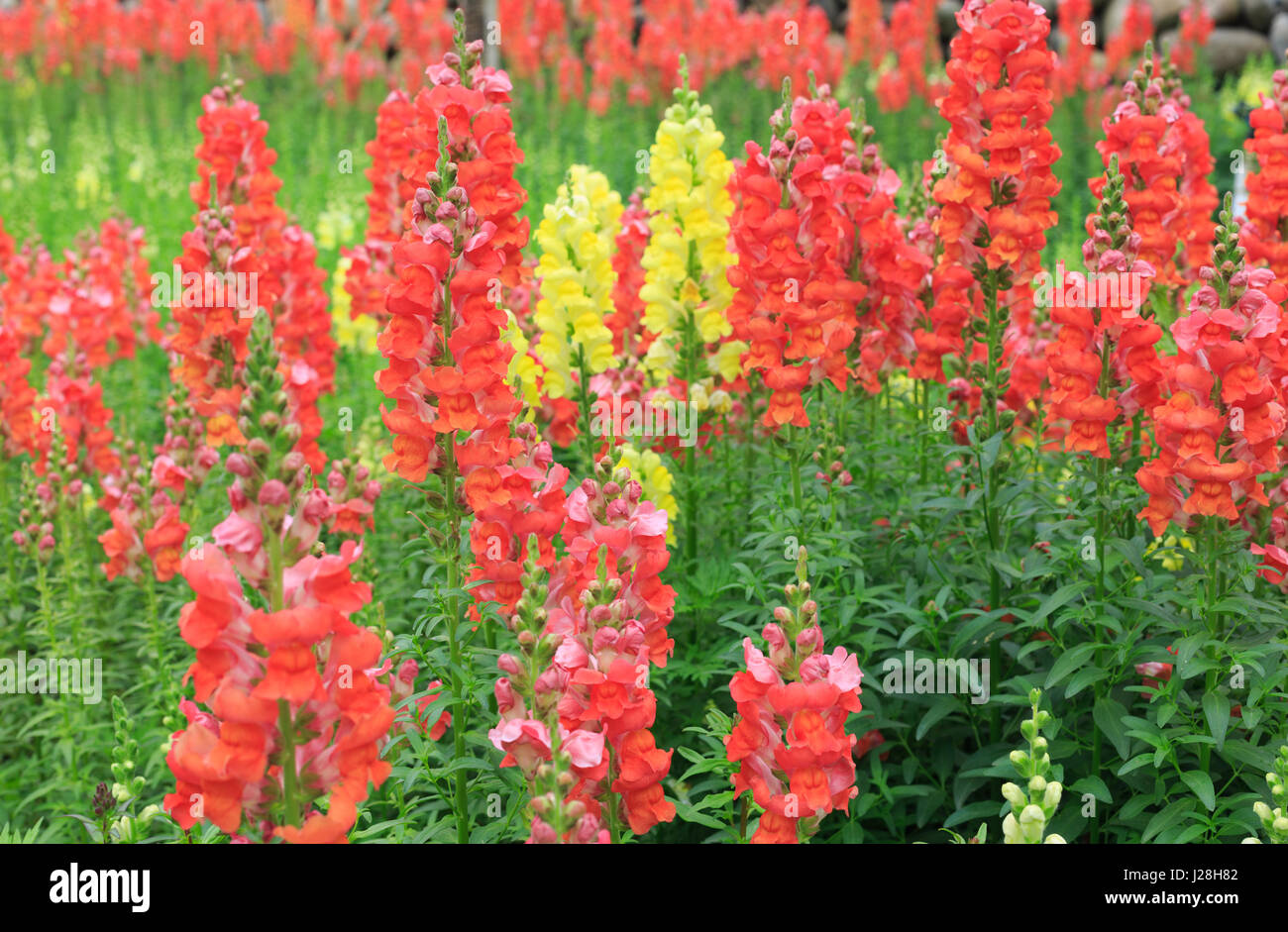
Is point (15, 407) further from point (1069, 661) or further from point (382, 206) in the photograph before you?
point (1069, 661)

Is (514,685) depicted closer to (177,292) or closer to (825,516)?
(825,516)

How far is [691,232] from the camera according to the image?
5359mm

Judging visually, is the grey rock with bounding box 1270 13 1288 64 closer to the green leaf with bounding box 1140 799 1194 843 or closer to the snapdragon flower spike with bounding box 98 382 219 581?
the green leaf with bounding box 1140 799 1194 843

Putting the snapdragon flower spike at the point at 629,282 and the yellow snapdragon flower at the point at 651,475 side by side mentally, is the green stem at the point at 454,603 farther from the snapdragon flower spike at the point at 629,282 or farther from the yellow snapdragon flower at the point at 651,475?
the snapdragon flower spike at the point at 629,282

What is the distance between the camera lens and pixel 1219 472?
12.7 feet

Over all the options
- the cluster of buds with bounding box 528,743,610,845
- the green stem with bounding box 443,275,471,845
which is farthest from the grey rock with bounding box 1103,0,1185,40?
the cluster of buds with bounding box 528,743,610,845

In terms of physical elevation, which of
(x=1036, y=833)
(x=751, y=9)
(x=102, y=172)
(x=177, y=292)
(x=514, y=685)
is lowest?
(x=1036, y=833)

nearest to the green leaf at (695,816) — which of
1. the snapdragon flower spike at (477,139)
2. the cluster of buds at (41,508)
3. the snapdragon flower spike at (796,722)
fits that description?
the snapdragon flower spike at (796,722)

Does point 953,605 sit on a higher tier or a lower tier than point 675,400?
lower

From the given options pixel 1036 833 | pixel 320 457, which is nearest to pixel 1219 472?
pixel 1036 833

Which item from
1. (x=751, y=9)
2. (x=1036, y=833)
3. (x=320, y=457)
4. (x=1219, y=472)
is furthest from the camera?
(x=751, y=9)

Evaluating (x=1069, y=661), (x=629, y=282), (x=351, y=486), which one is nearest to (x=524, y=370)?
(x=351, y=486)

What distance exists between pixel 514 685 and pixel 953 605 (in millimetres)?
2278

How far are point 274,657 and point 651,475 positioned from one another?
2420 millimetres
